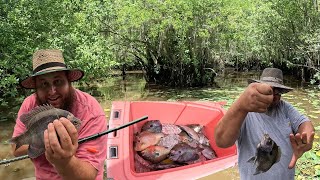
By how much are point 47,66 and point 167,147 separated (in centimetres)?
402

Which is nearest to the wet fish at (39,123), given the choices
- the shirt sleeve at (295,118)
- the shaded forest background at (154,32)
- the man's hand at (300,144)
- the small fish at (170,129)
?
the man's hand at (300,144)

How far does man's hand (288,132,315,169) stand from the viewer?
2088 mm

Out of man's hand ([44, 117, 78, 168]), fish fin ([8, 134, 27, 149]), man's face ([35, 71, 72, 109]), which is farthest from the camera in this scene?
man's face ([35, 71, 72, 109])

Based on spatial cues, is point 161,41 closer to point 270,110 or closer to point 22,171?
point 22,171

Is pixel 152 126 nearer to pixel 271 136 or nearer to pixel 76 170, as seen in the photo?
pixel 271 136

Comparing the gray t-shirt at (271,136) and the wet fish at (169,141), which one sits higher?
the gray t-shirt at (271,136)

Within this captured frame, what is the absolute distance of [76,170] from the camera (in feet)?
5.37

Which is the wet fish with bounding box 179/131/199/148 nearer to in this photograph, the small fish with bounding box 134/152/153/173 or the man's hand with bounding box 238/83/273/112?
the small fish with bounding box 134/152/153/173

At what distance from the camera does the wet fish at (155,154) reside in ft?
18.9

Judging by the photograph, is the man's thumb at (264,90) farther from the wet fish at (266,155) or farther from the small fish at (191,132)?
the small fish at (191,132)

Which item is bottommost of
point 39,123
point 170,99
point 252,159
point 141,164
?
point 170,99

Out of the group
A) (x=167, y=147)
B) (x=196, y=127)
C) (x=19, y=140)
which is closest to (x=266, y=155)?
(x=19, y=140)

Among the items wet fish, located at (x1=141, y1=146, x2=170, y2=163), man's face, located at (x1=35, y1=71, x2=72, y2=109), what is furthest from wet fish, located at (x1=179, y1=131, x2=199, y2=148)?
man's face, located at (x1=35, y1=71, x2=72, y2=109)

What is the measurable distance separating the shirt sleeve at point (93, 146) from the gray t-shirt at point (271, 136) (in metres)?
0.90
